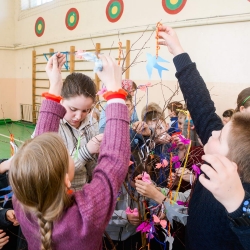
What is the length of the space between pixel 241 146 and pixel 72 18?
17.1 feet

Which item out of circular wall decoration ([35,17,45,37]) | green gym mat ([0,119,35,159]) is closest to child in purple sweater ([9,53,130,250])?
green gym mat ([0,119,35,159])

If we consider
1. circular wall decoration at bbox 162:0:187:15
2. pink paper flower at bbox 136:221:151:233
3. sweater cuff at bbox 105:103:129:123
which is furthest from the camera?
circular wall decoration at bbox 162:0:187:15

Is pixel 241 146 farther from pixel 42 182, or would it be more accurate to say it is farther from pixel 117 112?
pixel 42 182

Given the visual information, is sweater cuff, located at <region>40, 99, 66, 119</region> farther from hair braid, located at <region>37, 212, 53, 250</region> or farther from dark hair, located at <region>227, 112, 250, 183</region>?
dark hair, located at <region>227, 112, 250, 183</region>

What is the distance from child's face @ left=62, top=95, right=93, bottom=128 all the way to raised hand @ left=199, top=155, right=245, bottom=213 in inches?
30.0

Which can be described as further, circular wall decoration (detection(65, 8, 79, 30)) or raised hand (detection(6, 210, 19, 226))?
circular wall decoration (detection(65, 8, 79, 30))

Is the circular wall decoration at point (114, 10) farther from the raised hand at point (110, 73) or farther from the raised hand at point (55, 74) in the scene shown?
the raised hand at point (110, 73)

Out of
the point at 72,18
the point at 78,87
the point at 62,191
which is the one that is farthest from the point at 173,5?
the point at 62,191

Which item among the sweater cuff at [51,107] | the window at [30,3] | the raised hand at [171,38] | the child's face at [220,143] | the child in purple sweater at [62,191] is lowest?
the child in purple sweater at [62,191]

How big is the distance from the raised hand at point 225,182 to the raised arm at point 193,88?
16.0 inches

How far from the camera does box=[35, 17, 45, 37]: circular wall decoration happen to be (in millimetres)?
5863

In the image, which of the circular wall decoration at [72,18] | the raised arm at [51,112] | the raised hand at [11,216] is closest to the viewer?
the raised arm at [51,112]

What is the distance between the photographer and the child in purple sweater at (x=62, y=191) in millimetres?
541

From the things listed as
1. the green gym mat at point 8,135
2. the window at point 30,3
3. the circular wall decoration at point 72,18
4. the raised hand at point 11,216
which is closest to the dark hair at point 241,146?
the raised hand at point 11,216
